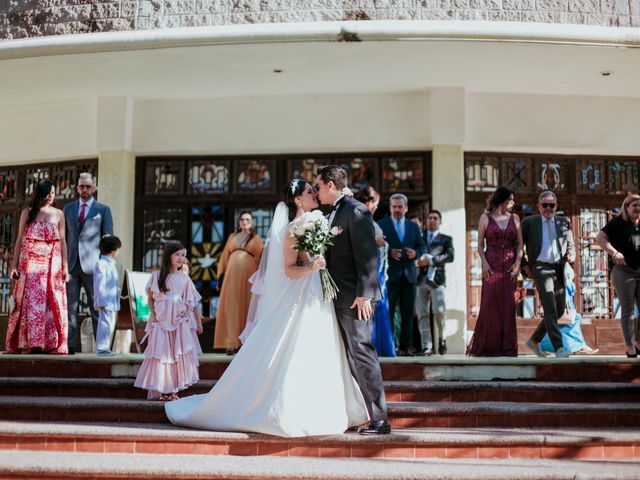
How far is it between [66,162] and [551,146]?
739cm

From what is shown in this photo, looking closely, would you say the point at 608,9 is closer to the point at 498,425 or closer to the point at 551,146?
the point at 551,146

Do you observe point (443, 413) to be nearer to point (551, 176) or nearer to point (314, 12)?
point (314, 12)

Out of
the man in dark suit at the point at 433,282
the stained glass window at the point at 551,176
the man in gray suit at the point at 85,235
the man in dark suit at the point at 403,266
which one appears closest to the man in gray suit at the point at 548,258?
the man in dark suit at the point at 433,282

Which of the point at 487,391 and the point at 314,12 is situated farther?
the point at 314,12

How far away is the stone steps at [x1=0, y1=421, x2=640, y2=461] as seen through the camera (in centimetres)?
570

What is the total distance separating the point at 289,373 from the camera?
582 centimetres

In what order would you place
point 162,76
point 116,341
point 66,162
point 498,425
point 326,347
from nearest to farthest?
point 326,347 → point 498,425 → point 162,76 → point 116,341 → point 66,162

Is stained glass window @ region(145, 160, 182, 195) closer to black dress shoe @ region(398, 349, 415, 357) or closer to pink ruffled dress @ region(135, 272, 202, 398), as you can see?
black dress shoe @ region(398, 349, 415, 357)

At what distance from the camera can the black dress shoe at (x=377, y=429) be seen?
588cm

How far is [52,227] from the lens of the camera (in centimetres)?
872

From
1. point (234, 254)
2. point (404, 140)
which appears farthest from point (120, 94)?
point (404, 140)

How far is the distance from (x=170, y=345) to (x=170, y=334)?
0.11 m

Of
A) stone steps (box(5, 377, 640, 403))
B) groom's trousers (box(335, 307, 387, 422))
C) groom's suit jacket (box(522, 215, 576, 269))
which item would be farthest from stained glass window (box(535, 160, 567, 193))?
groom's trousers (box(335, 307, 387, 422))

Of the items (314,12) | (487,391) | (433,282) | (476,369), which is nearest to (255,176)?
(314,12)
